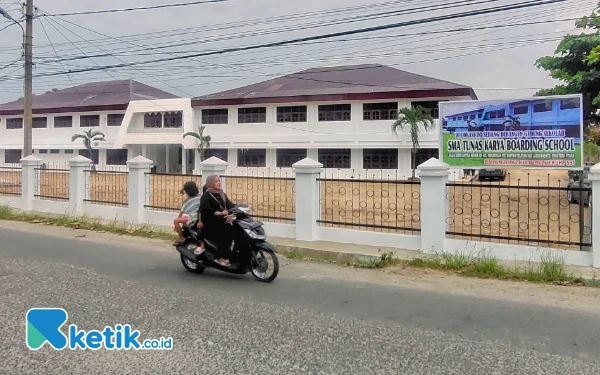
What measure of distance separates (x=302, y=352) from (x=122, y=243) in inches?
261

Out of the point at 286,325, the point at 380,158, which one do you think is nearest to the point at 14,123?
the point at 380,158

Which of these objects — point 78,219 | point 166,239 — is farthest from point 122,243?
point 78,219

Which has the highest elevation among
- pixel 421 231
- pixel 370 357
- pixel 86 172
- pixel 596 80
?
pixel 596 80

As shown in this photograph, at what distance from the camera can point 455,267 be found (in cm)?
728

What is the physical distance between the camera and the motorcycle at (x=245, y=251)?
6.38 metres

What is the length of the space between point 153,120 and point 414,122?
70.6 feet

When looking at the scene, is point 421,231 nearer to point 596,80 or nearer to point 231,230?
point 231,230

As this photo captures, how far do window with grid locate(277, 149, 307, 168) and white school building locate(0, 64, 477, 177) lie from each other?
76 mm

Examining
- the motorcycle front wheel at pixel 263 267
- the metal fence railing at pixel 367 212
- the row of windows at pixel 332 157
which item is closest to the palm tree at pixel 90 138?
the row of windows at pixel 332 157

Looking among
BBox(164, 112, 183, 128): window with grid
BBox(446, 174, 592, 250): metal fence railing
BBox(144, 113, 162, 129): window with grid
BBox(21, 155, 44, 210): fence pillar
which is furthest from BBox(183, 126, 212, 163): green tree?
BBox(446, 174, 592, 250): metal fence railing

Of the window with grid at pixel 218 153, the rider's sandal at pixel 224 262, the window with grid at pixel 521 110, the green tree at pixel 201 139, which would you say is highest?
the green tree at pixel 201 139

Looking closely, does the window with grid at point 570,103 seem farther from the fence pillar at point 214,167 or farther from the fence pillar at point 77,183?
the fence pillar at point 77,183

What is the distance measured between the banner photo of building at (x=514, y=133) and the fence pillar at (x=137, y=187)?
6926 millimetres

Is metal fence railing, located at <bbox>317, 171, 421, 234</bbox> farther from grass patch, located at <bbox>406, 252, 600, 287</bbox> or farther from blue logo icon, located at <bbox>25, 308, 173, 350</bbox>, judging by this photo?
blue logo icon, located at <bbox>25, 308, 173, 350</bbox>
